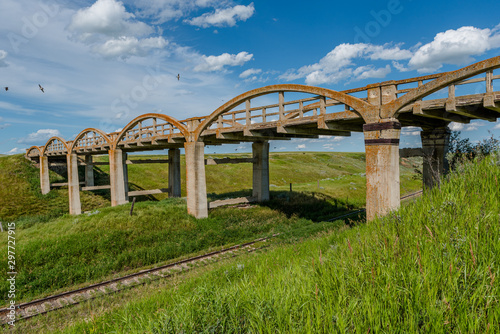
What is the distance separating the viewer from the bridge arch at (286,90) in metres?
11.2

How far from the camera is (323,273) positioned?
4262 millimetres

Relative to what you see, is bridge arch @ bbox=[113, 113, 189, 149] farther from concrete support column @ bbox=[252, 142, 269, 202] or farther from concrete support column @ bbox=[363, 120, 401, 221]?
concrete support column @ bbox=[363, 120, 401, 221]

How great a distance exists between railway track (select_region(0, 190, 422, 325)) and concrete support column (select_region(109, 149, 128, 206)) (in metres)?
15.3

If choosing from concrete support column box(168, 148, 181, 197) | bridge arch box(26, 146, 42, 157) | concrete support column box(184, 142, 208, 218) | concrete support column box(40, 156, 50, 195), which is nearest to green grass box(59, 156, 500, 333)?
concrete support column box(184, 142, 208, 218)

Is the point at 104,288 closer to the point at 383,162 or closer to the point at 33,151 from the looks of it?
the point at 383,162

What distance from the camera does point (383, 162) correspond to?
416 inches

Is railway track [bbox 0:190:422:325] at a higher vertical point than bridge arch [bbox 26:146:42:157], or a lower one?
lower

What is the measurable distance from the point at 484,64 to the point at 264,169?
16.4m

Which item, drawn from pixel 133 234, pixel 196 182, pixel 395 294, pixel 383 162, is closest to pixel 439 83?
pixel 383 162

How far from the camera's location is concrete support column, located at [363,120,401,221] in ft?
34.3

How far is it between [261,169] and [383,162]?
1341 centimetres

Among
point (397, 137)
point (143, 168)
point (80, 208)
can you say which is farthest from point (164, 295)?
point (143, 168)

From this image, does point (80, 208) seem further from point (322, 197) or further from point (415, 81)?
point (415, 81)

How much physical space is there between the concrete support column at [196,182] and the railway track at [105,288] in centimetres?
509
